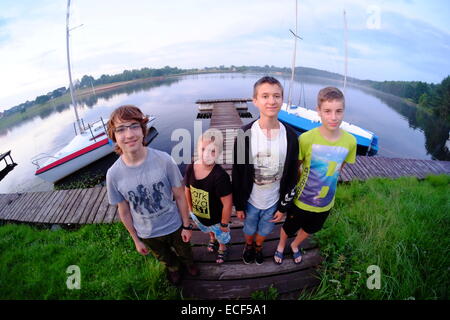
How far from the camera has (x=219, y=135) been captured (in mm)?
1971

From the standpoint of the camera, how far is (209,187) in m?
2.00

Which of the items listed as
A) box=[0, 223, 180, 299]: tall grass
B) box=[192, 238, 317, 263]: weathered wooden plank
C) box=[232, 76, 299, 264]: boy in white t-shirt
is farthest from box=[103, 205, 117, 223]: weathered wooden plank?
box=[232, 76, 299, 264]: boy in white t-shirt

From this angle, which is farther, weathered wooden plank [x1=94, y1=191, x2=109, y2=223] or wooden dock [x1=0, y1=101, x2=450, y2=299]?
weathered wooden plank [x1=94, y1=191, x2=109, y2=223]

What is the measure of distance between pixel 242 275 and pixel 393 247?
2249 millimetres

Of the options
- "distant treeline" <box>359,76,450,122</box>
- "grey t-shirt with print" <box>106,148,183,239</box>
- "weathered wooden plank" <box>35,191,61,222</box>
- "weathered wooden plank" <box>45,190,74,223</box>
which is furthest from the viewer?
"distant treeline" <box>359,76,450,122</box>

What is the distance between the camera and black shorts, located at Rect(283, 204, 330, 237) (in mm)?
2164

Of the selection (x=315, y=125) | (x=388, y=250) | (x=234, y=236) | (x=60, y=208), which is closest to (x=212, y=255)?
(x=234, y=236)

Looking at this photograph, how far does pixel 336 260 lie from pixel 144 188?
2.83 meters

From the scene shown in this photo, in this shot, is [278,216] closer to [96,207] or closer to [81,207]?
[96,207]

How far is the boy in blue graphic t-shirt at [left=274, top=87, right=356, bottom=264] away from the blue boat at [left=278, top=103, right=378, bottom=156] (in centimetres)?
1243

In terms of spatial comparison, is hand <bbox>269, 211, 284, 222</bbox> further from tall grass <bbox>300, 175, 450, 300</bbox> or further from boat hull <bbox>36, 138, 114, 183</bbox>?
boat hull <bbox>36, 138, 114, 183</bbox>

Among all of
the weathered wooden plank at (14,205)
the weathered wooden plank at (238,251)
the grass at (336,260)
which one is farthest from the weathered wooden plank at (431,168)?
the weathered wooden plank at (14,205)
